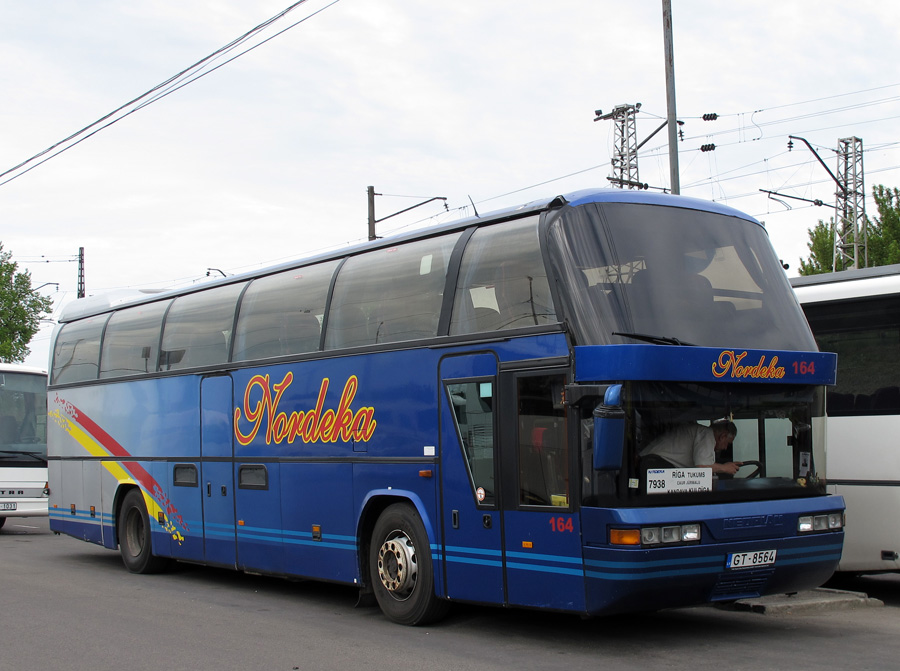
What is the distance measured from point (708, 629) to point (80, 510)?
9812 mm

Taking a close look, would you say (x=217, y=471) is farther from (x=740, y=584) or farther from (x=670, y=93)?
(x=670, y=93)

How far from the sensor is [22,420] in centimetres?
2022

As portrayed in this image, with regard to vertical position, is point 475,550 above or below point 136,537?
above

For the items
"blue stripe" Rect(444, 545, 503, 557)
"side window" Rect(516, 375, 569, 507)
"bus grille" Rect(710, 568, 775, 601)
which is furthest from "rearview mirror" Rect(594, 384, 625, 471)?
"blue stripe" Rect(444, 545, 503, 557)

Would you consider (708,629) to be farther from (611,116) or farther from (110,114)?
(611,116)

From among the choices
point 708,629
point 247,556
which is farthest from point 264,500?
point 708,629

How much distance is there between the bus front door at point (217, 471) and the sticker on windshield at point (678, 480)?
5913mm

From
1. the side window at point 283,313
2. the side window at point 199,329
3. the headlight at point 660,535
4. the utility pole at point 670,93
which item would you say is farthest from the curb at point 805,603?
the utility pole at point 670,93

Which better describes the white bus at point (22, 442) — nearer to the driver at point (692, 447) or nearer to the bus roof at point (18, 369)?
the bus roof at point (18, 369)

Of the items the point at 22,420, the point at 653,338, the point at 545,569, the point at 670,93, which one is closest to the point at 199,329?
the point at 545,569

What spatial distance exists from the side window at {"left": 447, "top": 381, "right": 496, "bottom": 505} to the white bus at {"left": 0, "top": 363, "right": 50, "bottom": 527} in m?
13.2

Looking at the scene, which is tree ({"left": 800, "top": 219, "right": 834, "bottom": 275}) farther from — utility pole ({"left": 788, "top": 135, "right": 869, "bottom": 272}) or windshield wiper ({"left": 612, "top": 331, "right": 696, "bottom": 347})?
windshield wiper ({"left": 612, "top": 331, "right": 696, "bottom": 347})

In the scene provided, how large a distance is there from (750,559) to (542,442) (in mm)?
1741

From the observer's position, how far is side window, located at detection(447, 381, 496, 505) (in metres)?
8.38
